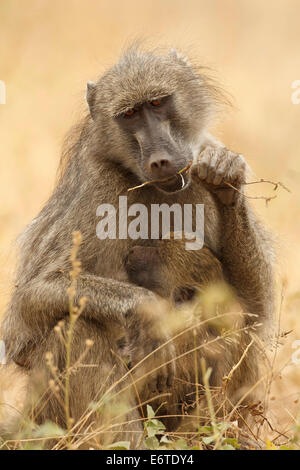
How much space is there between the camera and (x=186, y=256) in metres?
3.99

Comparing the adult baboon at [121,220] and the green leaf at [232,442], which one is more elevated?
the adult baboon at [121,220]

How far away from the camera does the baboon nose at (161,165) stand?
3.84 metres

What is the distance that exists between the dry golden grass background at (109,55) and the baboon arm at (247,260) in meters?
3.56

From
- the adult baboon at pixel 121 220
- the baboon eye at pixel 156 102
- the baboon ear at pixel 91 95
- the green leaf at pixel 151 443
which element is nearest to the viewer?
the green leaf at pixel 151 443

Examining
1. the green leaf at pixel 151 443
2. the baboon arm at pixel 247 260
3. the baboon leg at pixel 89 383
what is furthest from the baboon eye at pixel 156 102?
the green leaf at pixel 151 443

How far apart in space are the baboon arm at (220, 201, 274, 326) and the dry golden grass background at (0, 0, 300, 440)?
11.7 ft

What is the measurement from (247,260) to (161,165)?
0.62 metres

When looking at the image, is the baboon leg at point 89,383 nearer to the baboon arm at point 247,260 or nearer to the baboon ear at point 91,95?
the baboon arm at point 247,260

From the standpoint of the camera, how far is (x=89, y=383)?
3.72 metres

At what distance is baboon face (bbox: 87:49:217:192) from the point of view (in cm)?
391

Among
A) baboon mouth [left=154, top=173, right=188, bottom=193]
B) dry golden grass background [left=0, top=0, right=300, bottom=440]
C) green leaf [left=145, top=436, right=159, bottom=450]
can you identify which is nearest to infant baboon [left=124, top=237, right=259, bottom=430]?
baboon mouth [left=154, top=173, right=188, bottom=193]

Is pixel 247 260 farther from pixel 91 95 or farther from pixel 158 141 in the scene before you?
pixel 91 95

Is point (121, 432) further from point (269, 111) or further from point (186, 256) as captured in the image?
point (269, 111)

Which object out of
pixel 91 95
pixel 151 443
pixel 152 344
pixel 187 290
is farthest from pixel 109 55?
pixel 151 443
